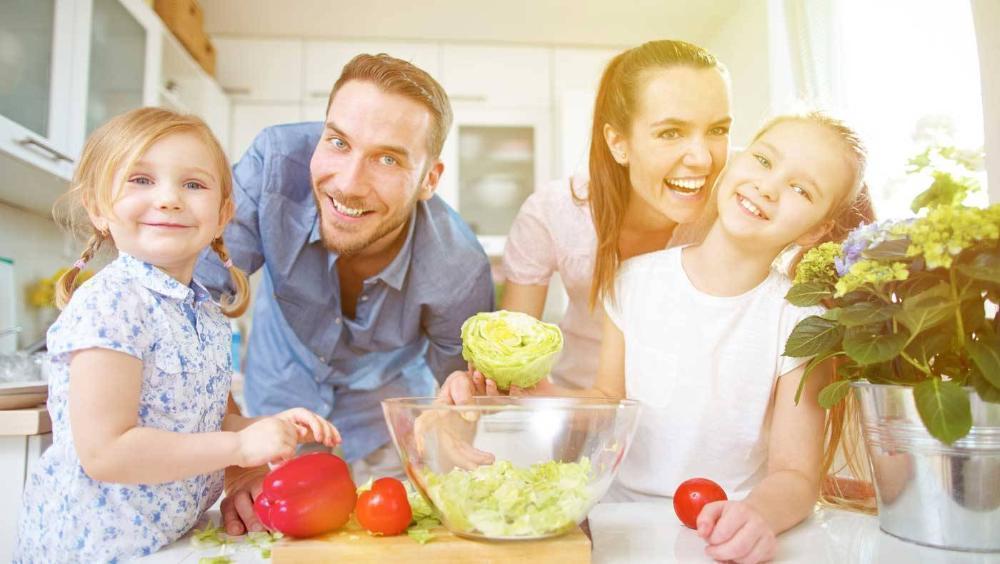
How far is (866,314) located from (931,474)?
18 centimetres

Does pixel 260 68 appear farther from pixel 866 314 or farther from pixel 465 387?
pixel 866 314

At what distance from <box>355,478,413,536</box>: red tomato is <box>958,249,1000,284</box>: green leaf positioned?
1.93 feet

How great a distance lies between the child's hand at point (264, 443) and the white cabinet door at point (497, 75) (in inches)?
121

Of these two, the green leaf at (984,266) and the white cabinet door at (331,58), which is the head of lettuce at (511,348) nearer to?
the green leaf at (984,266)

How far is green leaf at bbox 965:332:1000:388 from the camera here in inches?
27.9

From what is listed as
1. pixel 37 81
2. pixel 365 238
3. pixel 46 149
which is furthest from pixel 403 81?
pixel 37 81

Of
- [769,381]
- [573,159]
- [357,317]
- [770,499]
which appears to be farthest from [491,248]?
[770,499]

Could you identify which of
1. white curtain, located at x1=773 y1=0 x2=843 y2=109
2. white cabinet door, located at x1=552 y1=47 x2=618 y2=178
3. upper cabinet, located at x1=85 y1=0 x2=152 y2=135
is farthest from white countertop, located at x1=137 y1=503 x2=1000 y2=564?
white cabinet door, located at x1=552 y1=47 x2=618 y2=178

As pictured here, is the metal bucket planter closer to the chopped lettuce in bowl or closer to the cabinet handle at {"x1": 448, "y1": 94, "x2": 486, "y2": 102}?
the chopped lettuce in bowl

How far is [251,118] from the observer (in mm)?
3637

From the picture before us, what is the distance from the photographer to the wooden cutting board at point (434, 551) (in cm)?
70

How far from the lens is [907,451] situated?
80 centimetres

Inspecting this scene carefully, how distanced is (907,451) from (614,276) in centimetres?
57

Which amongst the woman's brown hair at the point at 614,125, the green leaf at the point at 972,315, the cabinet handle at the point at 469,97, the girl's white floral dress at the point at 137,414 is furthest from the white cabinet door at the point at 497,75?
the green leaf at the point at 972,315
